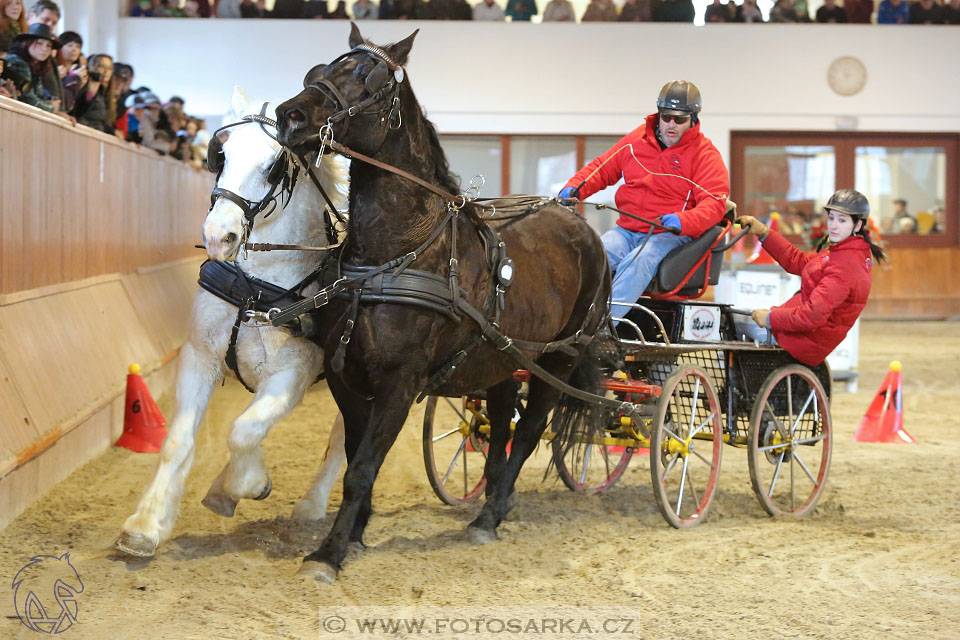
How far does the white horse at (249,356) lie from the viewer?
3957 mm

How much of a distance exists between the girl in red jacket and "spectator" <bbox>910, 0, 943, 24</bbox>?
14.3 m

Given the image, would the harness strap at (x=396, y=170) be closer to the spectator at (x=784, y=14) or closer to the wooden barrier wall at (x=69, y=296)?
the wooden barrier wall at (x=69, y=296)

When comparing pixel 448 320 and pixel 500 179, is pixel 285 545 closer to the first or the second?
pixel 448 320

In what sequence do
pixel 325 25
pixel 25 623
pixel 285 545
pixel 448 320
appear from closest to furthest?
pixel 25 623
pixel 448 320
pixel 285 545
pixel 325 25

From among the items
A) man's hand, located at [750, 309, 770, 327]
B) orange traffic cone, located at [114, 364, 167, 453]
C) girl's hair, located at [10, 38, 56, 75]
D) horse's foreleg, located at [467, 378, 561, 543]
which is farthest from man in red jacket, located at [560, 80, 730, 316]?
girl's hair, located at [10, 38, 56, 75]

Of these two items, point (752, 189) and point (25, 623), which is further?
point (752, 189)

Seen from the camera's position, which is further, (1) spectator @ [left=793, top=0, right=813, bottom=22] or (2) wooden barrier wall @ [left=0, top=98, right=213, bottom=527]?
(1) spectator @ [left=793, top=0, right=813, bottom=22]

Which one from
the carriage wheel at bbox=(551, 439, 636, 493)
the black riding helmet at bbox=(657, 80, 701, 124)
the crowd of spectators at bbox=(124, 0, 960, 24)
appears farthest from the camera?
the crowd of spectators at bbox=(124, 0, 960, 24)

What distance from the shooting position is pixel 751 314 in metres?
5.57

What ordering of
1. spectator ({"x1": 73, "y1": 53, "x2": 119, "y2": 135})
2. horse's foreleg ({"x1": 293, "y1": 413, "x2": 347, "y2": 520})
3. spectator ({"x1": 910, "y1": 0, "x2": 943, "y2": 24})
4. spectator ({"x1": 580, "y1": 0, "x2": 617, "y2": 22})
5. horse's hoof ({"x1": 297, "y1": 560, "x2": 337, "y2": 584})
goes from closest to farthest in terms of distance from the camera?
horse's hoof ({"x1": 297, "y1": 560, "x2": 337, "y2": 584}) < horse's foreleg ({"x1": 293, "y1": 413, "x2": 347, "y2": 520}) < spectator ({"x1": 73, "y1": 53, "x2": 119, "y2": 135}) < spectator ({"x1": 580, "y1": 0, "x2": 617, "y2": 22}) < spectator ({"x1": 910, "y1": 0, "x2": 943, "y2": 24})

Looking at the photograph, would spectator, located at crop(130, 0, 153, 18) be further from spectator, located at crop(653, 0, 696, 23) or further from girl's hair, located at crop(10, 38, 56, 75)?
girl's hair, located at crop(10, 38, 56, 75)

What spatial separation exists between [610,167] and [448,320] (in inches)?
80.0

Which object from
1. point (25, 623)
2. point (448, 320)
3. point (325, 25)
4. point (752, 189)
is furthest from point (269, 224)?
point (752, 189)

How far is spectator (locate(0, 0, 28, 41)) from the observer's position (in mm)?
7113
